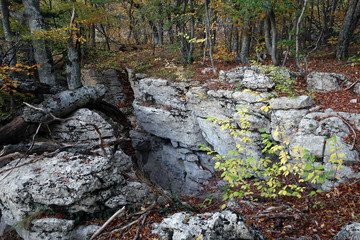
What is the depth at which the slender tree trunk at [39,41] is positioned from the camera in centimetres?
849

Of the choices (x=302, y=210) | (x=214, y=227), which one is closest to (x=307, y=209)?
(x=302, y=210)

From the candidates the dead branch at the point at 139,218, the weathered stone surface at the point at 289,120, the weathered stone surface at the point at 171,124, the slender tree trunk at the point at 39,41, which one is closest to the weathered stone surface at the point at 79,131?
the weathered stone surface at the point at 171,124

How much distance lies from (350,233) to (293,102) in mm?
4606

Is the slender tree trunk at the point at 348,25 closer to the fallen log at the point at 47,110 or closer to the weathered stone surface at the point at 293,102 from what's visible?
the weathered stone surface at the point at 293,102

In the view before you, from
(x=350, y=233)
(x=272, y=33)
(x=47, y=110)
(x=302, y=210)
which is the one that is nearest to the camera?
(x=350, y=233)

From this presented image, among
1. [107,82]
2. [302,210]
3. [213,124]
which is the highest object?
[107,82]

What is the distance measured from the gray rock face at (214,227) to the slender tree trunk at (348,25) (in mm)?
10723

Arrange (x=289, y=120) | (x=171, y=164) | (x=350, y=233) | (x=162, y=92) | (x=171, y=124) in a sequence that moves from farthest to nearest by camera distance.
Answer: (x=171, y=164), (x=162, y=92), (x=171, y=124), (x=289, y=120), (x=350, y=233)

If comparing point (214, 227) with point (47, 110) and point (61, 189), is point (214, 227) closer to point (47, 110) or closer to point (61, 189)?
point (61, 189)

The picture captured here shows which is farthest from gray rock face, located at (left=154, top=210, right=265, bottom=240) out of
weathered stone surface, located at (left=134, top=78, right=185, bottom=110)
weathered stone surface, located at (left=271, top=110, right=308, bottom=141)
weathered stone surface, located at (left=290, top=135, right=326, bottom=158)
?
weathered stone surface, located at (left=134, top=78, right=185, bottom=110)

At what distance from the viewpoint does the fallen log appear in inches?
265

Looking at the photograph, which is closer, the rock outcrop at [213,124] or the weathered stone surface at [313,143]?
the weathered stone surface at [313,143]

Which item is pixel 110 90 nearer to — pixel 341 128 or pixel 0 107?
pixel 0 107

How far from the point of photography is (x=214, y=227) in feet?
10.4
